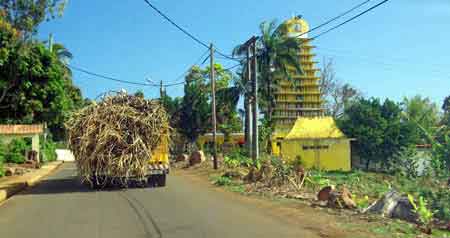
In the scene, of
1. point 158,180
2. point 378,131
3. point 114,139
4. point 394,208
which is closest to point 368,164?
point 378,131

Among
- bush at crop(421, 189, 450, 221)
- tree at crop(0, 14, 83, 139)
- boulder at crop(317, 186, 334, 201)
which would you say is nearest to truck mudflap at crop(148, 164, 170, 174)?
tree at crop(0, 14, 83, 139)

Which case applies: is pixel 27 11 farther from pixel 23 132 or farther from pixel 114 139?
pixel 23 132

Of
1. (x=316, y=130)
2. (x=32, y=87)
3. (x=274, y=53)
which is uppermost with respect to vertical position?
(x=274, y=53)

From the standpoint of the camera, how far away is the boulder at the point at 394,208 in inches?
445

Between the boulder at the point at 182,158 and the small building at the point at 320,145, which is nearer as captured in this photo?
the boulder at the point at 182,158

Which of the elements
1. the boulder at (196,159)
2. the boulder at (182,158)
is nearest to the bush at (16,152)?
the boulder at (182,158)

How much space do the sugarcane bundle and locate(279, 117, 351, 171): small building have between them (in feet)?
75.3

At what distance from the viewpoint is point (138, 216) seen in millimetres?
11688

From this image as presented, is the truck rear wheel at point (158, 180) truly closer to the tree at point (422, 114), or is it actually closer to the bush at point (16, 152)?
the tree at point (422, 114)

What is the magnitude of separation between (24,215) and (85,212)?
1468 mm

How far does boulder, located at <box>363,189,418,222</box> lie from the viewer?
11.3m

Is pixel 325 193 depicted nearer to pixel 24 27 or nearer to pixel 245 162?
pixel 24 27

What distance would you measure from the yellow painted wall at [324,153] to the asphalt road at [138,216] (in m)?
24.5

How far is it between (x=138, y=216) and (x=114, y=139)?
6430 millimetres
